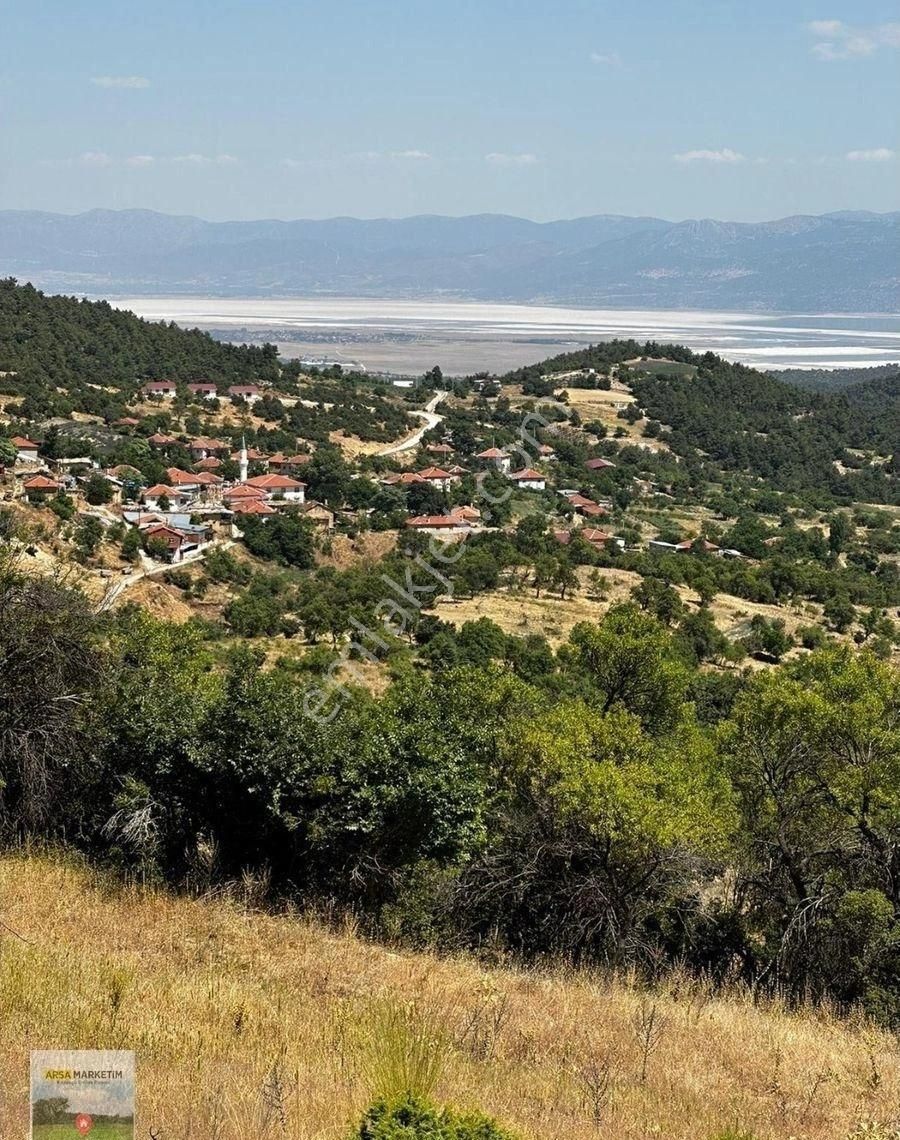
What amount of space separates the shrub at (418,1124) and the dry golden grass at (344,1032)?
0.44 meters

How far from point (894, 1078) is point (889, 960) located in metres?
2.64

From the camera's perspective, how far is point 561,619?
32594 mm

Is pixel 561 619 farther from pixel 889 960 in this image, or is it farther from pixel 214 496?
pixel 889 960

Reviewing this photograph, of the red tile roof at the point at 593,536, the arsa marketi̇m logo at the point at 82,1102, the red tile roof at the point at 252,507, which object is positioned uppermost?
the arsa marketi̇m logo at the point at 82,1102

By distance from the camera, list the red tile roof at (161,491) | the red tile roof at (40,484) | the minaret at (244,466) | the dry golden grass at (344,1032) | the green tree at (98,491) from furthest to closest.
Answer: the minaret at (244,466)
the red tile roof at (161,491)
the green tree at (98,491)
the red tile roof at (40,484)
the dry golden grass at (344,1032)

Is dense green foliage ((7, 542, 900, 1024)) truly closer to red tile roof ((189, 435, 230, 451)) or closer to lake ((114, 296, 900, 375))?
red tile roof ((189, 435, 230, 451))

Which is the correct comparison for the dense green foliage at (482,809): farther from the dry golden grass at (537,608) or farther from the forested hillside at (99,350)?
the forested hillside at (99,350)

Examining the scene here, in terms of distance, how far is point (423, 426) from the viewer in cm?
6306

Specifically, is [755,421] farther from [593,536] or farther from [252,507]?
[252,507]

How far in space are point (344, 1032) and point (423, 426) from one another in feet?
192

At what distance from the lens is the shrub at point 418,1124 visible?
3.48 metres

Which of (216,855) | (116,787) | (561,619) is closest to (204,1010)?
(216,855)

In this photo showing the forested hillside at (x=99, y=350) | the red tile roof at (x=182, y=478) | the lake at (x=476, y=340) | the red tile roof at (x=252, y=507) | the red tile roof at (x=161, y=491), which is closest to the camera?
the red tile roof at (x=161, y=491)

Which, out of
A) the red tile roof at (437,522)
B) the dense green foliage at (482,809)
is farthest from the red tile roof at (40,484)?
the dense green foliage at (482,809)
